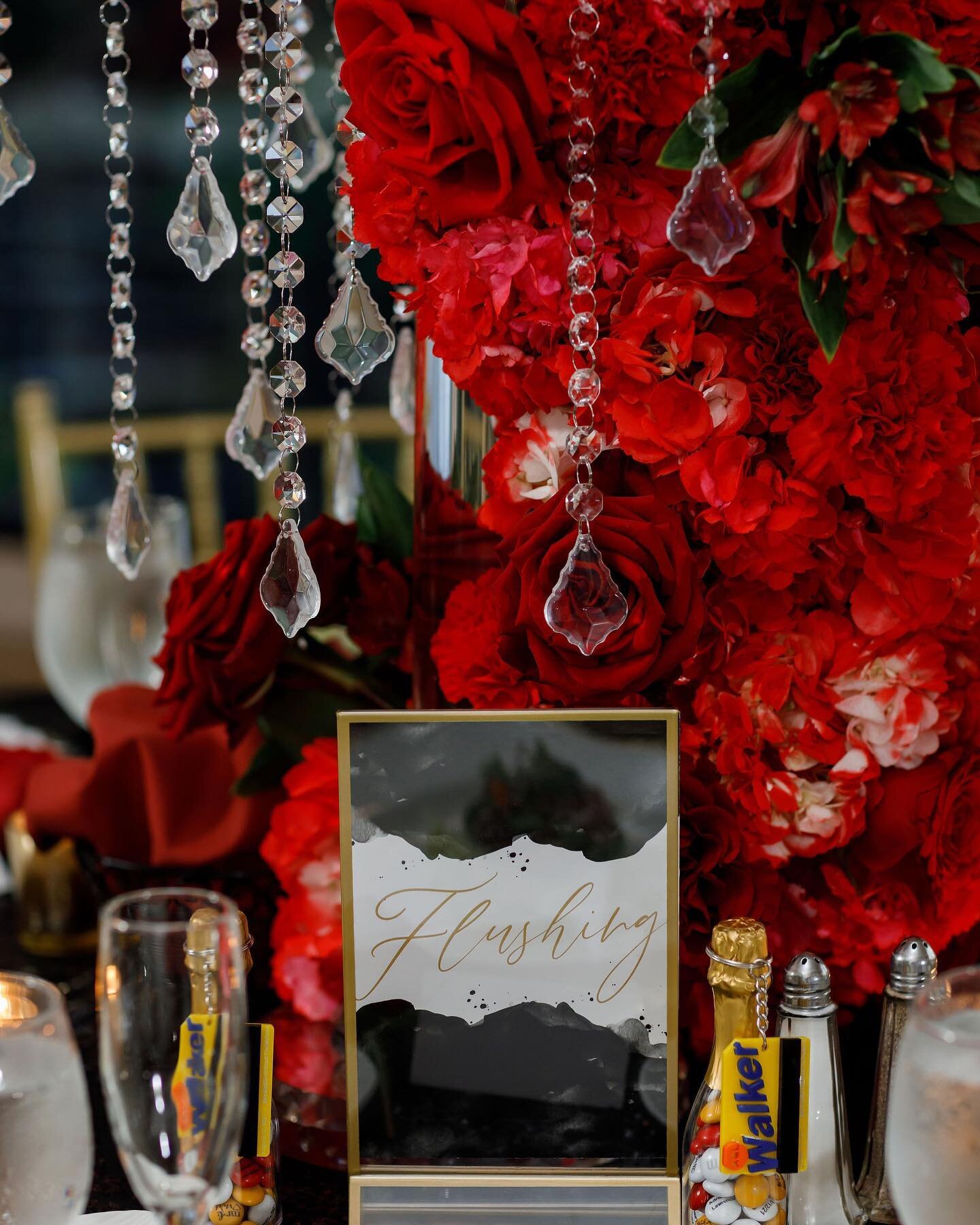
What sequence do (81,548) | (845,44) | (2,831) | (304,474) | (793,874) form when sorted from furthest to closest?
1. (304,474)
2. (81,548)
3. (2,831)
4. (793,874)
5. (845,44)

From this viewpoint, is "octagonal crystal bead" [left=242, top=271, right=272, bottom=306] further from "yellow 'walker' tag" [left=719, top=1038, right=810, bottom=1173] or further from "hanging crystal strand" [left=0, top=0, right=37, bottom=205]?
"yellow 'walker' tag" [left=719, top=1038, right=810, bottom=1173]

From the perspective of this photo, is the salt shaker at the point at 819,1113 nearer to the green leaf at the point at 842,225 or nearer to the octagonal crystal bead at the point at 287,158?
the green leaf at the point at 842,225

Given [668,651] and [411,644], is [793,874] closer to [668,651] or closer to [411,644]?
[668,651]

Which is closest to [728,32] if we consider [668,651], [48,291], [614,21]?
[614,21]

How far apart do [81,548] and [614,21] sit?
2.69 ft

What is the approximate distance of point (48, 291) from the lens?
3082 millimetres

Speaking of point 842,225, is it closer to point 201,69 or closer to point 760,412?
point 760,412

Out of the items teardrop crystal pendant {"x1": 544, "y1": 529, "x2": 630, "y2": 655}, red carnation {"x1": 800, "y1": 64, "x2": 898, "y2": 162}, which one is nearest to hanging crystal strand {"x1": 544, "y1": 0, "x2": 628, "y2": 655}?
teardrop crystal pendant {"x1": 544, "y1": 529, "x2": 630, "y2": 655}

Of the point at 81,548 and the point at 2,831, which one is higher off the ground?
the point at 81,548

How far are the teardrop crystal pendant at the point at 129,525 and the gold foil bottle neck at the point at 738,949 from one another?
384mm

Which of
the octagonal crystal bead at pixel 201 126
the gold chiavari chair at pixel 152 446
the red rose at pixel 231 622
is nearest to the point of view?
the octagonal crystal bead at pixel 201 126

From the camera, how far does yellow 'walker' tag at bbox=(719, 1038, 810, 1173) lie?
0.55 m

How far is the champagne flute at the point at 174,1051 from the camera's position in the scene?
472 mm

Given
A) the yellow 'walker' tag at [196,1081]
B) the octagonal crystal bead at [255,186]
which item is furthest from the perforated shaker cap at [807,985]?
the octagonal crystal bead at [255,186]
